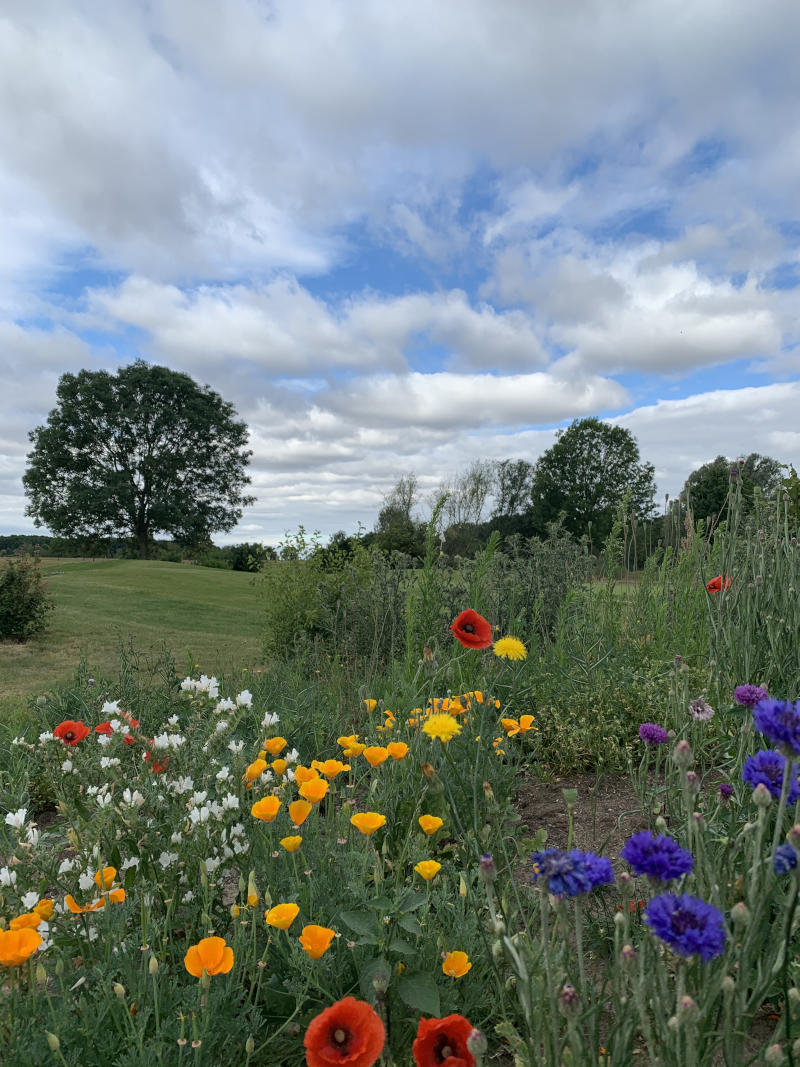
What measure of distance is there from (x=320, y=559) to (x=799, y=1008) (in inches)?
274

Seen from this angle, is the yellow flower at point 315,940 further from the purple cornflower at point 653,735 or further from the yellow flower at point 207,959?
the purple cornflower at point 653,735

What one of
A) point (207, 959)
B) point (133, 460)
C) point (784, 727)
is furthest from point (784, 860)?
point (133, 460)

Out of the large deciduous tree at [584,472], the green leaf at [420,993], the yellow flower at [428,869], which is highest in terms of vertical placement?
the large deciduous tree at [584,472]

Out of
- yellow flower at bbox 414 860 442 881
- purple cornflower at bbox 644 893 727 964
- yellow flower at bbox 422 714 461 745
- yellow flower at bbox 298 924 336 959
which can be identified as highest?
purple cornflower at bbox 644 893 727 964

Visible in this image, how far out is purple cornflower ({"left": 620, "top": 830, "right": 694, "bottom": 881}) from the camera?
0.92 m

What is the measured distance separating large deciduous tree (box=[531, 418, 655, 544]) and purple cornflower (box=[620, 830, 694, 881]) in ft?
109

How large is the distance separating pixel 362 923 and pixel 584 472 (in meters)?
35.3

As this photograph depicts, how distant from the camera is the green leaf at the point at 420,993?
1.30 meters

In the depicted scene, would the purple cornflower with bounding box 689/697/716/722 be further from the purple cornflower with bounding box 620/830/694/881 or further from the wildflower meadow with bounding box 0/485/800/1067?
the purple cornflower with bounding box 620/830/694/881

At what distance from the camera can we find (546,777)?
305 cm

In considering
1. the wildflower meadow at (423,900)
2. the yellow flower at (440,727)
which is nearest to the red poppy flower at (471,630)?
the wildflower meadow at (423,900)

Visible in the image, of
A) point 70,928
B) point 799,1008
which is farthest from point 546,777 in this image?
point 70,928

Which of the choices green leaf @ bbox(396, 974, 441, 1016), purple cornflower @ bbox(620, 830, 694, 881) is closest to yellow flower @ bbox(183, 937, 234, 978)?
green leaf @ bbox(396, 974, 441, 1016)

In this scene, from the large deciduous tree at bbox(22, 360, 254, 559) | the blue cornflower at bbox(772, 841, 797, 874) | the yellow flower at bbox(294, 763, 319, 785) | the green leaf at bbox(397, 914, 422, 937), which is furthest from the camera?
the large deciduous tree at bbox(22, 360, 254, 559)
